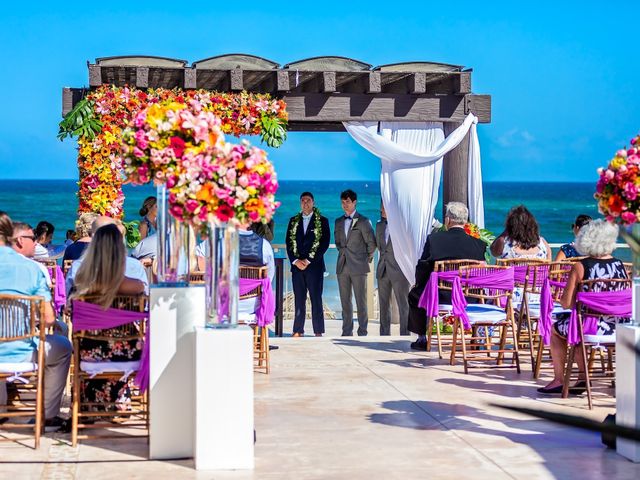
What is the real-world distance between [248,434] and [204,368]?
0.37 m

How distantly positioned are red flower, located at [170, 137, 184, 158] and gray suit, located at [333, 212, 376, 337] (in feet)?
19.6

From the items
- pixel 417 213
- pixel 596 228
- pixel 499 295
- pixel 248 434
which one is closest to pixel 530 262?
pixel 499 295

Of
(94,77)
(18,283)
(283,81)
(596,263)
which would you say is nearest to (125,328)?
(18,283)

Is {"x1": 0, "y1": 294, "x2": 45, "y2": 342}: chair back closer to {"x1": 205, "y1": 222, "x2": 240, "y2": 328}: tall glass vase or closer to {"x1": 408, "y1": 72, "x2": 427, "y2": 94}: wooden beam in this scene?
{"x1": 205, "y1": 222, "x2": 240, "y2": 328}: tall glass vase

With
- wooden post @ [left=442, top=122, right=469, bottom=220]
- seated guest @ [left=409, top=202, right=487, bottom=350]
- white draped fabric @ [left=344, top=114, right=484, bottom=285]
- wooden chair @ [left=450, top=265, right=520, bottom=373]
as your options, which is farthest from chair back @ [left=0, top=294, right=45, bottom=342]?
wooden post @ [left=442, top=122, right=469, bottom=220]

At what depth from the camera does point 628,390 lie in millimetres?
4645

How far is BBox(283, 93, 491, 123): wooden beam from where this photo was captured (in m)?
10.6

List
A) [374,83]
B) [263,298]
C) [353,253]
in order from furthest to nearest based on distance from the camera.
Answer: [353,253] < [374,83] < [263,298]

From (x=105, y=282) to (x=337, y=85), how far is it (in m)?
6.22

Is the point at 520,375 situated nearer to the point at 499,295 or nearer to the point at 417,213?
the point at 499,295

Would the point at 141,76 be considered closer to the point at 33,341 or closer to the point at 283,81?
the point at 283,81

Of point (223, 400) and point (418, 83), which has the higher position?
point (418, 83)

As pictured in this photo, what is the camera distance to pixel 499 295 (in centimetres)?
773

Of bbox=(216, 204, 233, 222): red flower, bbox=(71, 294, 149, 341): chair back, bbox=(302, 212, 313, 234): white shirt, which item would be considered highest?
bbox=(302, 212, 313, 234): white shirt
